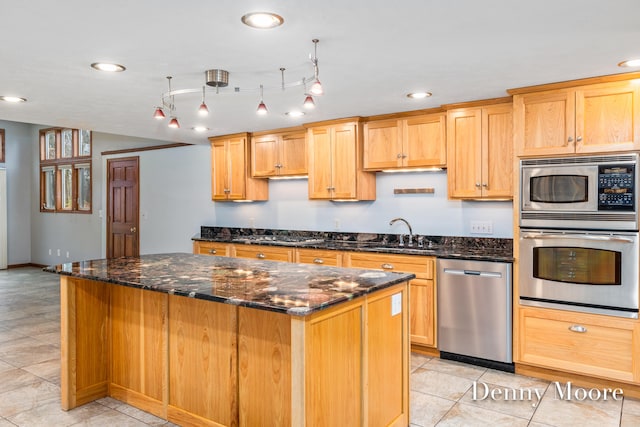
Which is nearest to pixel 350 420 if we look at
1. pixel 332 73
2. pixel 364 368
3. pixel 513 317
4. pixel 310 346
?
pixel 364 368

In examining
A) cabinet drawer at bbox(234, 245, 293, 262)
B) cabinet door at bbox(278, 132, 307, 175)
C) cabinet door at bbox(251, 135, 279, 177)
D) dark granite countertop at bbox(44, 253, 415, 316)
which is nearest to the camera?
dark granite countertop at bbox(44, 253, 415, 316)

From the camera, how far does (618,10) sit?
2.14 m

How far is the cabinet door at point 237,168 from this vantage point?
572cm

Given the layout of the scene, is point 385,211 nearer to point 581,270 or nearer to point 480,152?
point 480,152

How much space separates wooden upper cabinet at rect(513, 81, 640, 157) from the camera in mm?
3172

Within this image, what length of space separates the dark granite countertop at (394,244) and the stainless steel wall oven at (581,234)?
0.94 ft

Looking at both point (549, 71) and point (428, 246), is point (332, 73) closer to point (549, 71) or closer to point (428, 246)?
point (549, 71)

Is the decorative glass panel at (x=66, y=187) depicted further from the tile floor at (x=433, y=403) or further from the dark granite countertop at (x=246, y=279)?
the dark granite countertop at (x=246, y=279)

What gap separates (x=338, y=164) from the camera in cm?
482

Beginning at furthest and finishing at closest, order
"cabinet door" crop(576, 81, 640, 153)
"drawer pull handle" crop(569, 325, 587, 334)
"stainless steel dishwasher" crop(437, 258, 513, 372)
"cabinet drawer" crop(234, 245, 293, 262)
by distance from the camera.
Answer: "cabinet drawer" crop(234, 245, 293, 262) → "stainless steel dishwasher" crop(437, 258, 513, 372) → "drawer pull handle" crop(569, 325, 587, 334) → "cabinet door" crop(576, 81, 640, 153)

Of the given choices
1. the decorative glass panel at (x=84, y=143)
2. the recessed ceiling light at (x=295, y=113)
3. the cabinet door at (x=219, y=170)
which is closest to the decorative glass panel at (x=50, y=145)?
the decorative glass panel at (x=84, y=143)

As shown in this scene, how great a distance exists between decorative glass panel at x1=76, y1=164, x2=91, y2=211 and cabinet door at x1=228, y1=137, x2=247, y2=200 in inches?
154

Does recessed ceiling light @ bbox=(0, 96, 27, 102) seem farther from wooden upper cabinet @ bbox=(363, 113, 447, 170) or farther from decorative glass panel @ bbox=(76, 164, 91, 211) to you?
decorative glass panel @ bbox=(76, 164, 91, 211)

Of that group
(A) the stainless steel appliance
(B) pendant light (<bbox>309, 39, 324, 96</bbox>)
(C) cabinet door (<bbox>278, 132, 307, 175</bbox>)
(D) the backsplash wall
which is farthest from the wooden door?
(A) the stainless steel appliance
